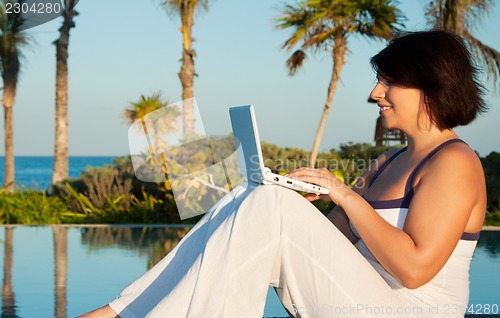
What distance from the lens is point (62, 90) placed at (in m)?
15.0

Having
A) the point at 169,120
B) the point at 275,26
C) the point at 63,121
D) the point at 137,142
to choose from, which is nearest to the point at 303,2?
the point at 275,26

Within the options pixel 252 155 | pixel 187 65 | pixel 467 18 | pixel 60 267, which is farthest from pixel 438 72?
pixel 187 65

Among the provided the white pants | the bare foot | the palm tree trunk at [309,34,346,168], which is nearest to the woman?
the white pants

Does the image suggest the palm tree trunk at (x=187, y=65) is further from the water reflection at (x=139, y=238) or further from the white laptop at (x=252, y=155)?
the white laptop at (x=252, y=155)

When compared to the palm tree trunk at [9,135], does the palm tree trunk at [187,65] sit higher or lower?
higher

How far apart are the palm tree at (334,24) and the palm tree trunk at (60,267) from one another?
6.51 m

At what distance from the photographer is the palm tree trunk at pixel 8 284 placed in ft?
15.5

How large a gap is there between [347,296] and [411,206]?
1.09 ft

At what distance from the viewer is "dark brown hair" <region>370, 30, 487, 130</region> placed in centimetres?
241

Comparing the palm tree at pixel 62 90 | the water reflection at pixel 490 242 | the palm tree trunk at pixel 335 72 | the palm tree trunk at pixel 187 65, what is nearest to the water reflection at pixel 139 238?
the water reflection at pixel 490 242

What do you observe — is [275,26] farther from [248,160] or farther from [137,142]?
[248,160]

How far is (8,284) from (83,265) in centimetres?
105

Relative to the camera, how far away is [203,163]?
9.69 metres

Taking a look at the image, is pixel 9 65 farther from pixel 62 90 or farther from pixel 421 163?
pixel 421 163
